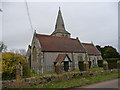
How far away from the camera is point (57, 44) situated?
29922mm

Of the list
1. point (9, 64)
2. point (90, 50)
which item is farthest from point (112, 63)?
point (9, 64)

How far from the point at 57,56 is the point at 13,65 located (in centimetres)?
1888

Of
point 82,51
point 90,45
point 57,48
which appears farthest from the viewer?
point 90,45

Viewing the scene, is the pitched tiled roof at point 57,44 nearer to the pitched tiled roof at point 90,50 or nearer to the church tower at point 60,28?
the pitched tiled roof at point 90,50

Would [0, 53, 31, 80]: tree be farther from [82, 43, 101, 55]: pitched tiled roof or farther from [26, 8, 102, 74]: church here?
[82, 43, 101, 55]: pitched tiled roof

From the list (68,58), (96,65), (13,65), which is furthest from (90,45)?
(13,65)

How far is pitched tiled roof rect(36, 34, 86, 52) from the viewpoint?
27703 mm

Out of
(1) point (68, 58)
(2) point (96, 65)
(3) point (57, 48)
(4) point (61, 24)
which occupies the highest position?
(4) point (61, 24)

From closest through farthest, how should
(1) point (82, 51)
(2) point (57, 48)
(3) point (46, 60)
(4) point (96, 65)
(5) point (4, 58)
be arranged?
(5) point (4, 58) < (3) point (46, 60) < (2) point (57, 48) < (1) point (82, 51) < (4) point (96, 65)

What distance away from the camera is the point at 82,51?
32.2 meters

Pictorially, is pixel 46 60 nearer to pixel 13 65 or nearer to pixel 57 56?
pixel 57 56

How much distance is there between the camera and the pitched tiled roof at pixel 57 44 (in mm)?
27703

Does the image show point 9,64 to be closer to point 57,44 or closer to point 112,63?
point 112,63

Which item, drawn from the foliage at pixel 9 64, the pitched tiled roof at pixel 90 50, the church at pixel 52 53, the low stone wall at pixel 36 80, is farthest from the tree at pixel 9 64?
the pitched tiled roof at pixel 90 50
